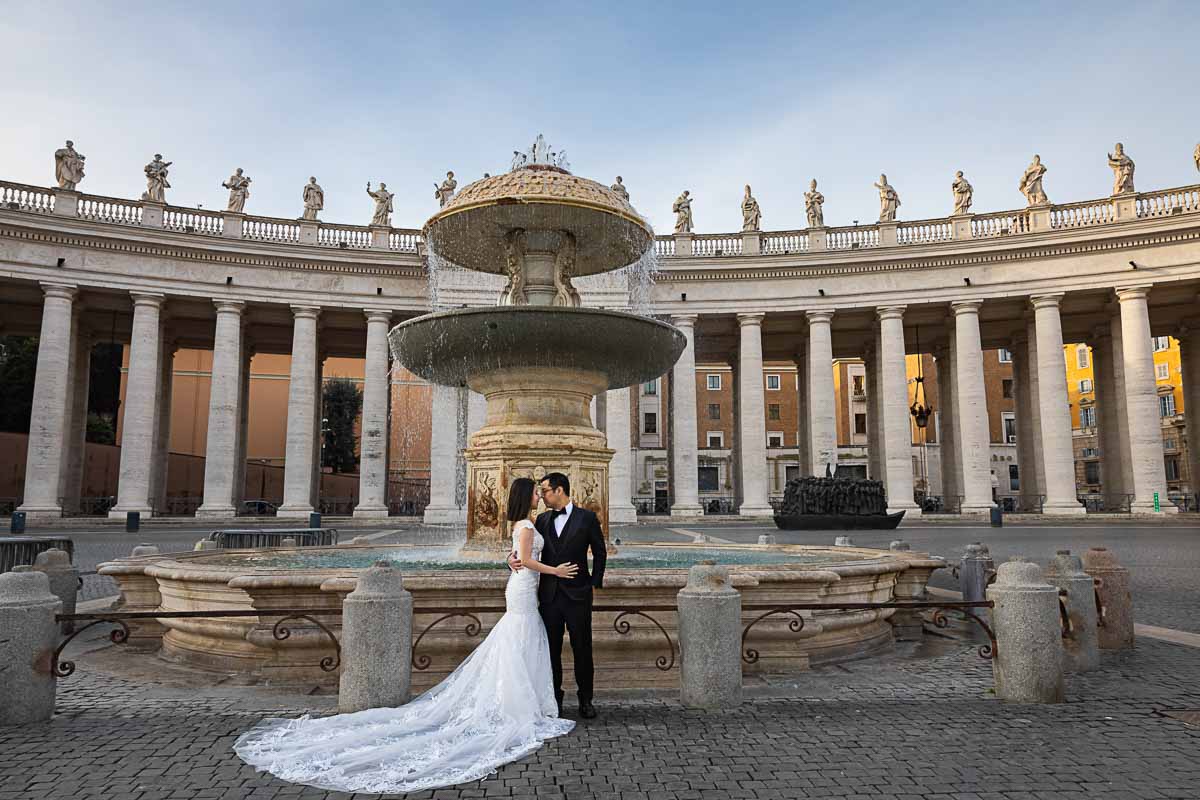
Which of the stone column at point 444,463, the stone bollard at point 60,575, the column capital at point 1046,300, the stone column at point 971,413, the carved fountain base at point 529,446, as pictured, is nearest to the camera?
the stone bollard at point 60,575

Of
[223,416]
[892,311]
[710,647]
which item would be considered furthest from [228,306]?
[710,647]

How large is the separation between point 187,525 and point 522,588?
30.7m

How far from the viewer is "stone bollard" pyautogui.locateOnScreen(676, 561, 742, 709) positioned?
5684mm

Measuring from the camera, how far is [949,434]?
40.9 metres

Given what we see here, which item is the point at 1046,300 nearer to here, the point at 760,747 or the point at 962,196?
the point at 962,196

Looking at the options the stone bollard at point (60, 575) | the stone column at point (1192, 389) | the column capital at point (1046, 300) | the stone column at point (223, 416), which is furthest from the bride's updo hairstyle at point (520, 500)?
the stone column at point (1192, 389)

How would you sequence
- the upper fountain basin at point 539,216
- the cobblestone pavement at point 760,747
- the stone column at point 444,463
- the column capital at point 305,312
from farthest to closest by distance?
the column capital at point 305,312 → the stone column at point 444,463 → the upper fountain basin at point 539,216 → the cobblestone pavement at point 760,747

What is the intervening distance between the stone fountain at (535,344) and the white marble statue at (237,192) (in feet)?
96.7

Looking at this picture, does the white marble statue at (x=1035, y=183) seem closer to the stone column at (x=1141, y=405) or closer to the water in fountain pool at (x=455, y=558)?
the stone column at (x=1141, y=405)

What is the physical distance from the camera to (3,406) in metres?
46.7

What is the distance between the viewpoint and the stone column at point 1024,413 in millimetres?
40438

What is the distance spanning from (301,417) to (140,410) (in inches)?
250

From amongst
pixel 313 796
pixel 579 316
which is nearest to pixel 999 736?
Answer: pixel 313 796

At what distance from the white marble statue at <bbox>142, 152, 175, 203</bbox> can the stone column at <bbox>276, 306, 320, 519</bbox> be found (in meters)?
7.25
